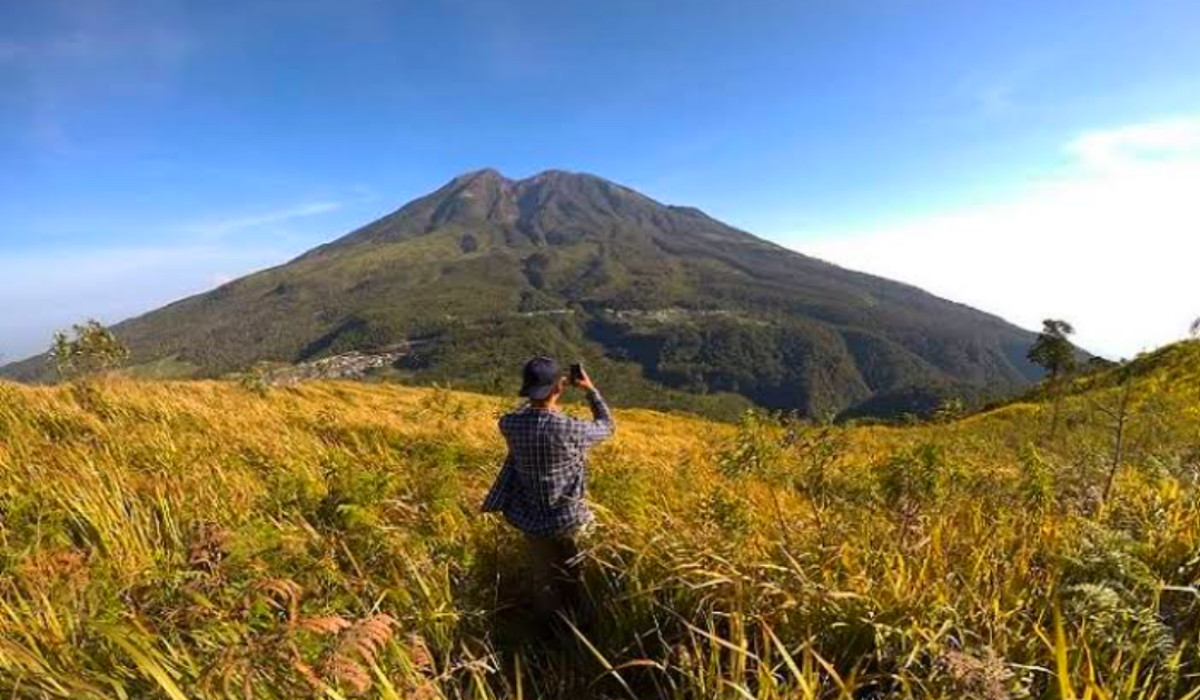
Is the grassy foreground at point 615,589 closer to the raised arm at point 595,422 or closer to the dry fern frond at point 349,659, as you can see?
the dry fern frond at point 349,659

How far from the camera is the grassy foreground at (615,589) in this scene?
2.94m

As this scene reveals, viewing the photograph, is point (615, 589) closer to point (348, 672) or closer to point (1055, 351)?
point (348, 672)

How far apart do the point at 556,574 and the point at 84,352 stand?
1357cm

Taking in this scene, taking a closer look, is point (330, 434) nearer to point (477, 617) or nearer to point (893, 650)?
point (477, 617)

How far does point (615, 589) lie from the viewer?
4.28m

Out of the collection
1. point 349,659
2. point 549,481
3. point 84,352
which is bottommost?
point 349,659

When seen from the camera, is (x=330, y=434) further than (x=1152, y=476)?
Yes

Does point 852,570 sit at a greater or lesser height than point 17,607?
greater

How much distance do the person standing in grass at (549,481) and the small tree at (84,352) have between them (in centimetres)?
1141

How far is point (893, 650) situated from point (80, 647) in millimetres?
3426

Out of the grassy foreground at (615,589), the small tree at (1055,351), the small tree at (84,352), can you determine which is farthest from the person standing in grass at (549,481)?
the small tree at (1055,351)

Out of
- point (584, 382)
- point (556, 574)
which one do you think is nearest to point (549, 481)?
point (556, 574)

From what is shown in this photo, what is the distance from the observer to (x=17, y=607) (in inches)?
154

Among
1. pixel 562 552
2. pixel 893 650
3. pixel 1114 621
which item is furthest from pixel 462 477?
pixel 1114 621
